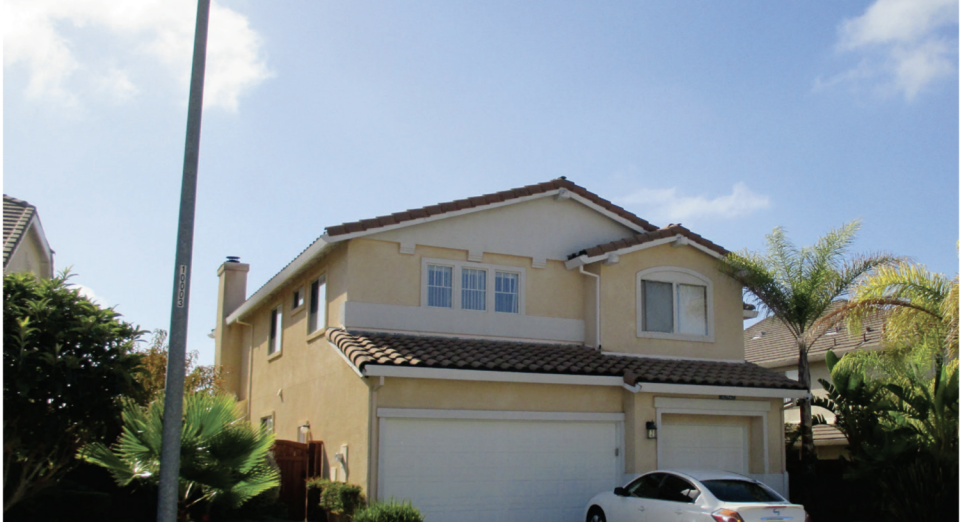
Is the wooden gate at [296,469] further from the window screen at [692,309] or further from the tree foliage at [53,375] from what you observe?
the window screen at [692,309]

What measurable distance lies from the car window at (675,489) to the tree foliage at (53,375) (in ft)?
26.4

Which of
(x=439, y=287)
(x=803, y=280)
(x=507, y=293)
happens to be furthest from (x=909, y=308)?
(x=439, y=287)

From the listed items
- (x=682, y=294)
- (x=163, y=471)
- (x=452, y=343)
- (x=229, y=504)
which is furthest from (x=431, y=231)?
(x=163, y=471)

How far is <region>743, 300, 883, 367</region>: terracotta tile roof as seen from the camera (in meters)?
23.7

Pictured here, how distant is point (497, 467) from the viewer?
15594mm

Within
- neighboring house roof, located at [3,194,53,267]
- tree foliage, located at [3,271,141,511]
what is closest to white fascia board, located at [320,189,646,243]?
tree foliage, located at [3,271,141,511]

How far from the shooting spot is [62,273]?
1120cm

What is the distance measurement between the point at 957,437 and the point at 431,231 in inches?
437

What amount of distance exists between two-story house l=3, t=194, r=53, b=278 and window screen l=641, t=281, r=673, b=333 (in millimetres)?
13827

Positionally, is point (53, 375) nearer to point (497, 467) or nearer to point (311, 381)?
point (497, 467)

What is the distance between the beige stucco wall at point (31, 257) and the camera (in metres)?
22.3

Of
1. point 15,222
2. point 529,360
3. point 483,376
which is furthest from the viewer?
point 15,222

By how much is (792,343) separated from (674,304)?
9.15 meters

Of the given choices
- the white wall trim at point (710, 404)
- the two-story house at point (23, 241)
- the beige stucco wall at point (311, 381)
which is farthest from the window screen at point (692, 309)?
the two-story house at point (23, 241)
